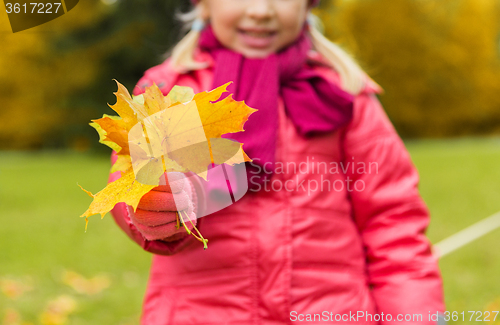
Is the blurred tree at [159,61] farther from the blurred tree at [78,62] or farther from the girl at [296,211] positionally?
the girl at [296,211]

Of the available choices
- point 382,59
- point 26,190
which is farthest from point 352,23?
point 26,190

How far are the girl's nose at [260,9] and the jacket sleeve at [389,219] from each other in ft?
1.24

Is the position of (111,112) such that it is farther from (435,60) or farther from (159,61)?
(435,60)

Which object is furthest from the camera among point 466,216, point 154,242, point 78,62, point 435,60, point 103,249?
point 435,60

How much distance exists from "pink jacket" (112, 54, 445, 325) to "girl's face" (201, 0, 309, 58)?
15 centimetres

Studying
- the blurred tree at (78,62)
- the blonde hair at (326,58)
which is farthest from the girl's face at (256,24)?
the blurred tree at (78,62)

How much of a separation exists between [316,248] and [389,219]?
0.77 ft

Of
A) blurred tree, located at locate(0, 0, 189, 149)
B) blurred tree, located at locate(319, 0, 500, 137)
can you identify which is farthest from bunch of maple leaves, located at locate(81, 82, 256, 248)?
blurred tree, located at locate(319, 0, 500, 137)

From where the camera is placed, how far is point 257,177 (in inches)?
49.0

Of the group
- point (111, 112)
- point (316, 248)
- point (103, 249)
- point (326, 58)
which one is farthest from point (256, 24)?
point (111, 112)

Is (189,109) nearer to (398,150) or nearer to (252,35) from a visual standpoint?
(252,35)

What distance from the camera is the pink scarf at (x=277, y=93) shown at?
1.27 meters

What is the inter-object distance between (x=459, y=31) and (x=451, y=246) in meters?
18.9

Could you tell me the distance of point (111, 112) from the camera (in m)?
10.1
